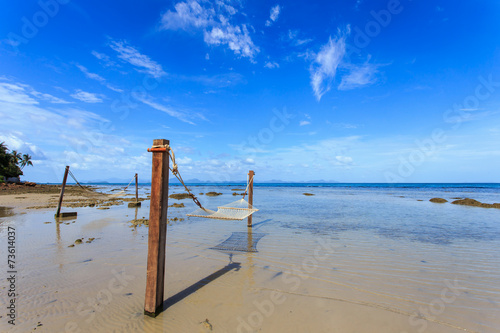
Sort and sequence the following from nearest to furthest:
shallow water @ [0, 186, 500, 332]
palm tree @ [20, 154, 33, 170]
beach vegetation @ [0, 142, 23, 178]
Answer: shallow water @ [0, 186, 500, 332] → beach vegetation @ [0, 142, 23, 178] → palm tree @ [20, 154, 33, 170]

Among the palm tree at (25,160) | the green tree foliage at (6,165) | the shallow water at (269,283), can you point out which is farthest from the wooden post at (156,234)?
the palm tree at (25,160)

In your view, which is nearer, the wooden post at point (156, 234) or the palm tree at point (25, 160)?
the wooden post at point (156, 234)

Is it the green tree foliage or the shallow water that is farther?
the green tree foliage

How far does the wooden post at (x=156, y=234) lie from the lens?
11.1ft

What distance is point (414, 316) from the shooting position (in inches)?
142

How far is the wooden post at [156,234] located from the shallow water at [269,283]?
0.27 meters

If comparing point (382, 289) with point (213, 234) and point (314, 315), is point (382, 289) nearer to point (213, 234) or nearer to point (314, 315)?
point (314, 315)

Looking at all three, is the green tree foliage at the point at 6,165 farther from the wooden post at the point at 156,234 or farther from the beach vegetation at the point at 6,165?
the wooden post at the point at 156,234

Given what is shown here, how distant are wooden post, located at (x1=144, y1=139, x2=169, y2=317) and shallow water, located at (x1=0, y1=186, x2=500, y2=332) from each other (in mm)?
268

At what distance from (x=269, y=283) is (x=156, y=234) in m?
2.59

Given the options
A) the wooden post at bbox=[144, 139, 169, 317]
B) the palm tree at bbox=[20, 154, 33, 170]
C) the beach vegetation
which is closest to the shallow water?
the wooden post at bbox=[144, 139, 169, 317]

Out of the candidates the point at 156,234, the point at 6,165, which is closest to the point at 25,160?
the point at 6,165

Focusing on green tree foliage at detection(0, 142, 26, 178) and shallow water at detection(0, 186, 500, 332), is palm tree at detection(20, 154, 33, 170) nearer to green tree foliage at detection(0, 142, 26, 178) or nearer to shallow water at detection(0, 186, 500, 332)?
green tree foliage at detection(0, 142, 26, 178)

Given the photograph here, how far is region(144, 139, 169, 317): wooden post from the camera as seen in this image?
11.1ft
